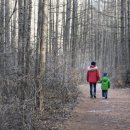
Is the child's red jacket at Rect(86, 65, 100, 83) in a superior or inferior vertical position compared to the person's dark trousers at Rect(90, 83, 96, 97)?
superior

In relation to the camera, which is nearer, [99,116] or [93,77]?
[99,116]

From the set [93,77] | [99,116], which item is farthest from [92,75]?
[99,116]

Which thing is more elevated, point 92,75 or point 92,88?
point 92,75

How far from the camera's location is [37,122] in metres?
9.80

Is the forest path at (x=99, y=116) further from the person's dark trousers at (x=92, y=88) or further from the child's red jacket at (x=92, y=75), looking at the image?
the child's red jacket at (x=92, y=75)

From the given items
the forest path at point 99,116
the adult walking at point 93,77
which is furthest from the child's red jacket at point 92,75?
the forest path at point 99,116

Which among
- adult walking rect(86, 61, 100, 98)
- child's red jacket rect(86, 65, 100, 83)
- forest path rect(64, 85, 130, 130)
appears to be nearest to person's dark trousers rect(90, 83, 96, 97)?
adult walking rect(86, 61, 100, 98)

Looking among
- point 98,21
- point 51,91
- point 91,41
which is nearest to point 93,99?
point 51,91

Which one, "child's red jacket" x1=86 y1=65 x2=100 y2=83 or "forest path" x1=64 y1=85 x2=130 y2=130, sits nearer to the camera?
"forest path" x1=64 y1=85 x2=130 y2=130

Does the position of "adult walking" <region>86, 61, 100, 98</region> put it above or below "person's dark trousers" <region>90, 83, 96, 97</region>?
above

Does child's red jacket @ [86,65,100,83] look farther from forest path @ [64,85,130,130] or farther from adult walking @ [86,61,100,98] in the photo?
forest path @ [64,85,130,130]

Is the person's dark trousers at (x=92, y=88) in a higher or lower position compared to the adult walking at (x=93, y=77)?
lower

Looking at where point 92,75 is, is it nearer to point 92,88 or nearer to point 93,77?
point 93,77

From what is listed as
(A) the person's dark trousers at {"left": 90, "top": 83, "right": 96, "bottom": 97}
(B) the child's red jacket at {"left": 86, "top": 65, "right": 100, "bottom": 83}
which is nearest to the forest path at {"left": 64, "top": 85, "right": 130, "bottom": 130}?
(A) the person's dark trousers at {"left": 90, "top": 83, "right": 96, "bottom": 97}
